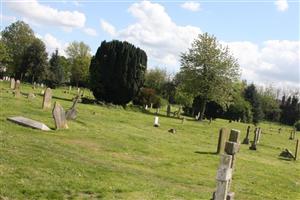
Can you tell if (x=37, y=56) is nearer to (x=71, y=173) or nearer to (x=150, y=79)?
(x=150, y=79)

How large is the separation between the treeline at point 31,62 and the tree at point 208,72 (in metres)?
27.3

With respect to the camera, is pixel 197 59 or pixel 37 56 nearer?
pixel 197 59

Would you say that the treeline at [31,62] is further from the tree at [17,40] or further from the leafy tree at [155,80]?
the leafy tree at [155,80]

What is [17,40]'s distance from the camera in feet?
309

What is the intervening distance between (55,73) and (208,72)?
44507 millimetres

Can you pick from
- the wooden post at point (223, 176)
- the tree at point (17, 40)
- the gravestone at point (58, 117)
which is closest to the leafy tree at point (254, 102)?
the tree at point (17, 40)

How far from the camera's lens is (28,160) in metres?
13.0

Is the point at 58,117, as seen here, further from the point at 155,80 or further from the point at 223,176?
the point at 155,80

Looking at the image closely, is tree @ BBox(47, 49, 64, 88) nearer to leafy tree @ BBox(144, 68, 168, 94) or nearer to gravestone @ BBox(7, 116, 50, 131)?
leafy tree @ BBox(144, 68, 168, 94)

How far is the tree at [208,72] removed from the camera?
55.1 meters

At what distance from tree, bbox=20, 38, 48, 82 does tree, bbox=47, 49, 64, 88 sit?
231 centimetres

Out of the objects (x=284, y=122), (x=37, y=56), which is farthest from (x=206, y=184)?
(x=284, y=122)

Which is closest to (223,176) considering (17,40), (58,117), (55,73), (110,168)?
(110,168)

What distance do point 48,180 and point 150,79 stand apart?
89521 millimetres
